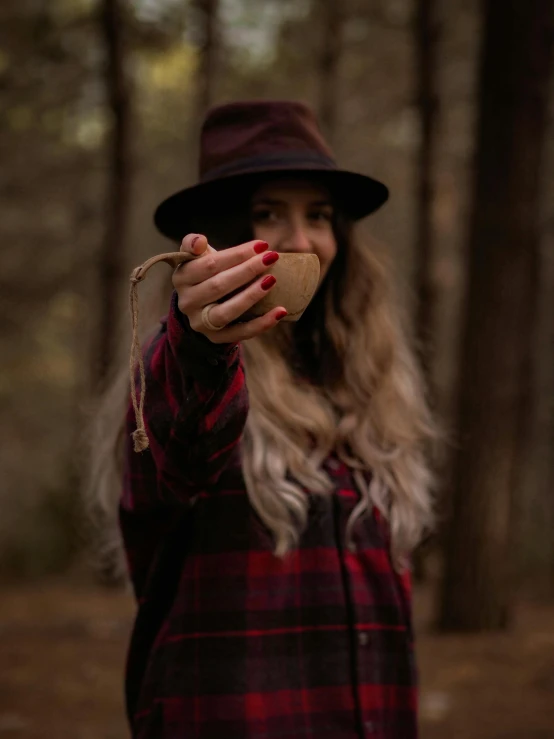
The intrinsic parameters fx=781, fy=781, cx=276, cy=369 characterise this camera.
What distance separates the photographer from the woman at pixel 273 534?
2021 mm

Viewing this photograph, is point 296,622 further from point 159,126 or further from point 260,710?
point 159,126

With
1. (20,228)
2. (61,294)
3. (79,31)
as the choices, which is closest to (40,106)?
(79,31)

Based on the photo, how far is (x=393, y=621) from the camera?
89.0 inches

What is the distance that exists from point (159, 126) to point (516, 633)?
33.0 ft

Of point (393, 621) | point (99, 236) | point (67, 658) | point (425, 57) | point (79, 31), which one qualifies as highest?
point (79, 31)

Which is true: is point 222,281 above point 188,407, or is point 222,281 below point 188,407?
above

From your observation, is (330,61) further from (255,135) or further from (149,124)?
(255,135)

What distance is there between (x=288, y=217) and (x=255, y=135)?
0.27 metres

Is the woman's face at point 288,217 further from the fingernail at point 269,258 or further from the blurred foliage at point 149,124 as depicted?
the blurred foliage at point 149,124

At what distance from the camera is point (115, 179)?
8.53 m

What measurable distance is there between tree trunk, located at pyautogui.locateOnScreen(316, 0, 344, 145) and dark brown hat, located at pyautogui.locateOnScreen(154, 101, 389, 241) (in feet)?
27.3

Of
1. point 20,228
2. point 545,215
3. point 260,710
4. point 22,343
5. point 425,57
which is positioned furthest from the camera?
point 22,343

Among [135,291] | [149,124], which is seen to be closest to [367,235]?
[135,291]

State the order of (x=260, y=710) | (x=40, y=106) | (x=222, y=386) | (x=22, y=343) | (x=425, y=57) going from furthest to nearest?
1. (x=22, y=343)
2. (x=40, y=106)
3. (x=425, y=57)
4. (x=260, y=710)
5. (x=222, y=386)
